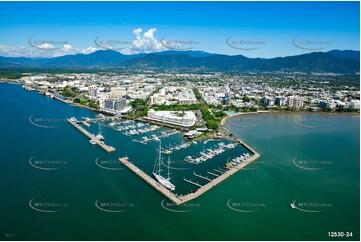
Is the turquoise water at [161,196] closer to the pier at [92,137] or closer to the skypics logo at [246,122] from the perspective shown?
the pier at [92,137]

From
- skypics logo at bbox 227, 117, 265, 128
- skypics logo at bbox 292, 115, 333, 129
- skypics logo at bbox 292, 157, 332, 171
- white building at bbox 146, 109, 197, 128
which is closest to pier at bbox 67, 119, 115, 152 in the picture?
white building at bbox 146, 109, 197, 128

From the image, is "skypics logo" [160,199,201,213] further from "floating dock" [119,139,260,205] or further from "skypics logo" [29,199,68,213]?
"skypics logo" [29,199,68,213]

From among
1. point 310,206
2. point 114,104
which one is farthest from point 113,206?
point 114,104

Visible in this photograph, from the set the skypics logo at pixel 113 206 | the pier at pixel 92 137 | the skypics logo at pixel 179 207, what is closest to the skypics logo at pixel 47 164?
the pier at pixel 92 137

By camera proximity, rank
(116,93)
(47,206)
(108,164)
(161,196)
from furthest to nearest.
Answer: (116,93), (108,164), (161,196), (47,206)

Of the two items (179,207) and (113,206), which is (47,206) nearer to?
(113,206)

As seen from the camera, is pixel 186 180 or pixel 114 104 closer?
pixel 186 180
